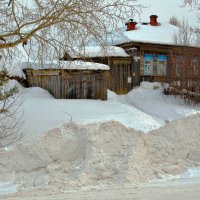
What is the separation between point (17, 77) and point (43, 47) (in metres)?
11.6

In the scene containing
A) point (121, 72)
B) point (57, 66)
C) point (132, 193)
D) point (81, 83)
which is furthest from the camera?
point (121, 72)

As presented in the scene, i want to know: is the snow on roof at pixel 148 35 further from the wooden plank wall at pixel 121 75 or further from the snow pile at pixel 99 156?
the snow pile at pixel 99 156

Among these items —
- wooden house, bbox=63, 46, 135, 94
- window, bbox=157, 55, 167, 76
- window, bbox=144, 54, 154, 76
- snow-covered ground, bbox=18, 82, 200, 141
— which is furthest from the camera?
window, bbox=157, 55, 167, 76

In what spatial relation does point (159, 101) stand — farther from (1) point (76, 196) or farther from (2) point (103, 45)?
(1) point (76, 196)

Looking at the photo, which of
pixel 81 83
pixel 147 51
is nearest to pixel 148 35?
pixel 147 51

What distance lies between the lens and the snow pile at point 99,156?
8.28m

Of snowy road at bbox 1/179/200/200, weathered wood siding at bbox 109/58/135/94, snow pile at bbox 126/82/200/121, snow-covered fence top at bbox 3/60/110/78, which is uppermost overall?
snow-covered fence top at bbox 3/60/110/78

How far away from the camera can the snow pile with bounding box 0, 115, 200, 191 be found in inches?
326

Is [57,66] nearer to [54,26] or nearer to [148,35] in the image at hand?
[54,26]

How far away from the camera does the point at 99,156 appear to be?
29.5 feet

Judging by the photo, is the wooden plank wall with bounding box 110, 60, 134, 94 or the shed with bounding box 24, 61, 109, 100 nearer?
the shed with bounding box 24, 61, 109, 100

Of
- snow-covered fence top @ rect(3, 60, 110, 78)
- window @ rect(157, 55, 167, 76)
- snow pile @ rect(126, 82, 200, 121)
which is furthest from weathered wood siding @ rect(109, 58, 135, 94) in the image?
snow-covered fence top @ rect(3, 60, 110, 78)

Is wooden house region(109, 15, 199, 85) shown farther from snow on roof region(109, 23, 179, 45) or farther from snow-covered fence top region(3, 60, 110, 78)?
snow-covered fence top region(3, 60, 110, 78)

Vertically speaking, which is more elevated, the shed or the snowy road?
the shed
